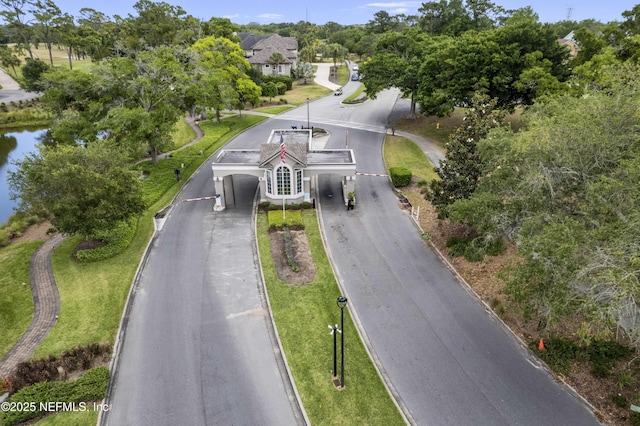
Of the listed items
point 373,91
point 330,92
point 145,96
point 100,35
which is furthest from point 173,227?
point 100,35

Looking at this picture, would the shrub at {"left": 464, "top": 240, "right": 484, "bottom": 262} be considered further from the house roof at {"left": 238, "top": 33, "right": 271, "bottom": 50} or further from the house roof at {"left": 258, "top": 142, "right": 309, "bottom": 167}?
the house roof at {"left": 238, "top": 33, "right": 271, "bottom": 50}

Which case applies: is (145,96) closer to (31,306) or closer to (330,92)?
(31,306)

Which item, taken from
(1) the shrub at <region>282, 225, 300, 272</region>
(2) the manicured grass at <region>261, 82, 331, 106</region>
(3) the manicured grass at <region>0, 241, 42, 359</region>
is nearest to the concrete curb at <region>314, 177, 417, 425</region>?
(1) the shrub at <region>282, 225, 300, 272</region>

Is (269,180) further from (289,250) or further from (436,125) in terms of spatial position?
(436,125)

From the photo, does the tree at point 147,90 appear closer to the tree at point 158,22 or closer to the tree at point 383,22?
the tree at point 158,22

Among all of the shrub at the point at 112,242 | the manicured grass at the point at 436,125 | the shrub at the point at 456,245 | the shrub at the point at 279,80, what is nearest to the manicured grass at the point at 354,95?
the shrub at the point at 279,80

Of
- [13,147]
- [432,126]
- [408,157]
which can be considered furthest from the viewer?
[13,147]

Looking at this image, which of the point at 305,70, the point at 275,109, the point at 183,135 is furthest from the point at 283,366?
the point at 305,70

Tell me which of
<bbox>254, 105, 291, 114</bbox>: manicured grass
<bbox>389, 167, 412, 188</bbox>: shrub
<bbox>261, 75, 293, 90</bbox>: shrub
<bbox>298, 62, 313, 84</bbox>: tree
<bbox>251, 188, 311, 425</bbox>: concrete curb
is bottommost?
<bbox>251, 188, 311, 425</bbox>: concrete curb
